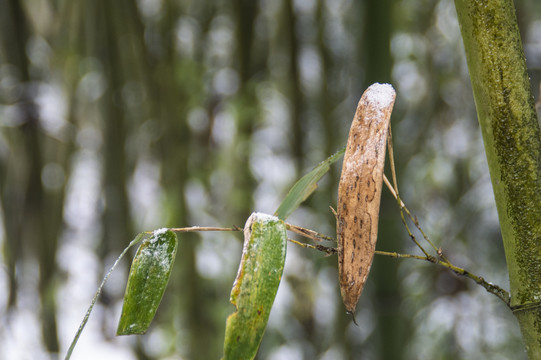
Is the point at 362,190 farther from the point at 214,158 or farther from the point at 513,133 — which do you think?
the point at 214,158

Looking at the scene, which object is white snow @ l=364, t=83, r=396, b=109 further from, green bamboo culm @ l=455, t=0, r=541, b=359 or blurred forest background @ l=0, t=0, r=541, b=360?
blurred forest background @ l=0, t=0, r=541, b=360

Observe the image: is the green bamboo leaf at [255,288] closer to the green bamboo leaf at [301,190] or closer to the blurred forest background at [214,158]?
the green bamboo leaf at [301,190]

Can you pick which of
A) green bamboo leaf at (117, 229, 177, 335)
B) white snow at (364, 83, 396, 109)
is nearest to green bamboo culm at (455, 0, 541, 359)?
white snow at (364, 83, 396, 109)

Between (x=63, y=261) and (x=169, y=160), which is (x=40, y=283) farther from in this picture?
(x=169, y=160)

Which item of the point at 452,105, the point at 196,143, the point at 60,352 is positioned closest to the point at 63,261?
the point at 60,352

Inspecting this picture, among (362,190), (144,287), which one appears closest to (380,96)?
(362,190)

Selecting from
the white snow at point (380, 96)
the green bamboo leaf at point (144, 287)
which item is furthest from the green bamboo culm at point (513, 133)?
the green bamboo leaf at point (144, 287)
